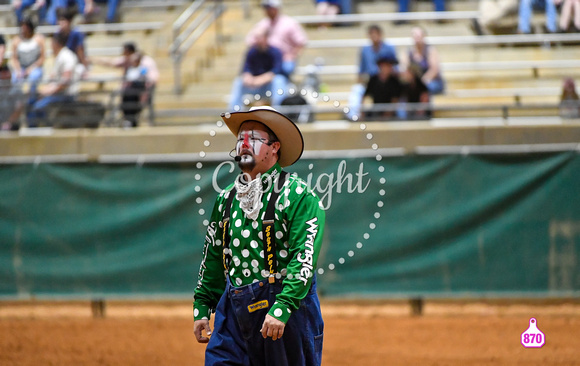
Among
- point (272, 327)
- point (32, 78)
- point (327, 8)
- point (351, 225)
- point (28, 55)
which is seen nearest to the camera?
point (272, 327)

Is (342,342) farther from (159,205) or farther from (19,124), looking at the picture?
(19,124)

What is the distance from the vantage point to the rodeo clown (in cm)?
439

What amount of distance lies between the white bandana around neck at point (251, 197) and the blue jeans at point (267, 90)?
743cm

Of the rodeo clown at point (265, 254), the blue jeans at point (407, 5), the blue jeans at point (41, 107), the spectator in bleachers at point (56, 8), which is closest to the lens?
the rodeo clown at point (265, 254)

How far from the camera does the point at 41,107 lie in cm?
1239

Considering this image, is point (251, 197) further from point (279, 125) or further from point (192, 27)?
point (192, 27)

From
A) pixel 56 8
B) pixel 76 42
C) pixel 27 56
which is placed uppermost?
pixel 56 8

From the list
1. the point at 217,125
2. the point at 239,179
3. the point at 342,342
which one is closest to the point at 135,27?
the point at 217,125

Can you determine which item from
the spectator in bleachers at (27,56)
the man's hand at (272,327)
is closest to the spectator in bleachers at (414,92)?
the spectator in bleachers at (27,56)

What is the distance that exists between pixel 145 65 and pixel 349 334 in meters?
6.18

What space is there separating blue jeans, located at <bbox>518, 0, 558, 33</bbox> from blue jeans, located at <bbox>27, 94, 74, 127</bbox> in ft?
26.2

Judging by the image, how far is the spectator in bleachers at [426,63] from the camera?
1257cm

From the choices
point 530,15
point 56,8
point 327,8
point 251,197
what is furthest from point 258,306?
point 56,8

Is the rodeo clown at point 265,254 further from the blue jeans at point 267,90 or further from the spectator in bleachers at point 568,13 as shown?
the spectator in bleachers at point 568,13
